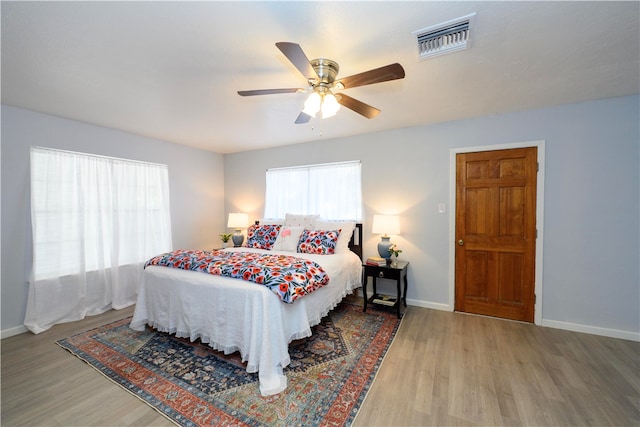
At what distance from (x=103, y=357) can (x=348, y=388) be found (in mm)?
2165

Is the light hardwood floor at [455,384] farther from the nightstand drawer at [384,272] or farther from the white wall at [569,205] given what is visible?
the nightstand drawer at [384,272]

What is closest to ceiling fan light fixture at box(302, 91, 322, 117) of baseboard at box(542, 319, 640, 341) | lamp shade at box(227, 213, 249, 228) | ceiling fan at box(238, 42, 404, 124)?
ceiling fan at box(238, 42, 404, 124)

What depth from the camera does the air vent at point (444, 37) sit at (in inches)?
60.5

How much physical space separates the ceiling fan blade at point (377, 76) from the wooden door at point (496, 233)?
83.2 inches

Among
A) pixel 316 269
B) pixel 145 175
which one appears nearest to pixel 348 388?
pixel 316 269

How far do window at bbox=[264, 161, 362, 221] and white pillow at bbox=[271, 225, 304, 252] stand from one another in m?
0.58

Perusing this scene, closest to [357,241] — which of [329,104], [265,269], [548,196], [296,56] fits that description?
[265,269]

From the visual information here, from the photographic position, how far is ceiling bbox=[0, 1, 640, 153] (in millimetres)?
1447

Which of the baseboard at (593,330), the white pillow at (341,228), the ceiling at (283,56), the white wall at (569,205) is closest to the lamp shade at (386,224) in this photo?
the white wall at (569,205)

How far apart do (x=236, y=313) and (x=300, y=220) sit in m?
2.06

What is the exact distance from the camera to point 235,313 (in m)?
2.12

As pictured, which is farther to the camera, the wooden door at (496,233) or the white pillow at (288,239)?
the white pillow at (288,239)

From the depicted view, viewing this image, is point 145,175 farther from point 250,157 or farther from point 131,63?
point 131,63

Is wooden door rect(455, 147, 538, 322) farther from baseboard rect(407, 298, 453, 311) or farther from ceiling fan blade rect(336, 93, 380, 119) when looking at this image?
ceiling fan blade rect(336, 93, 380, 119)
